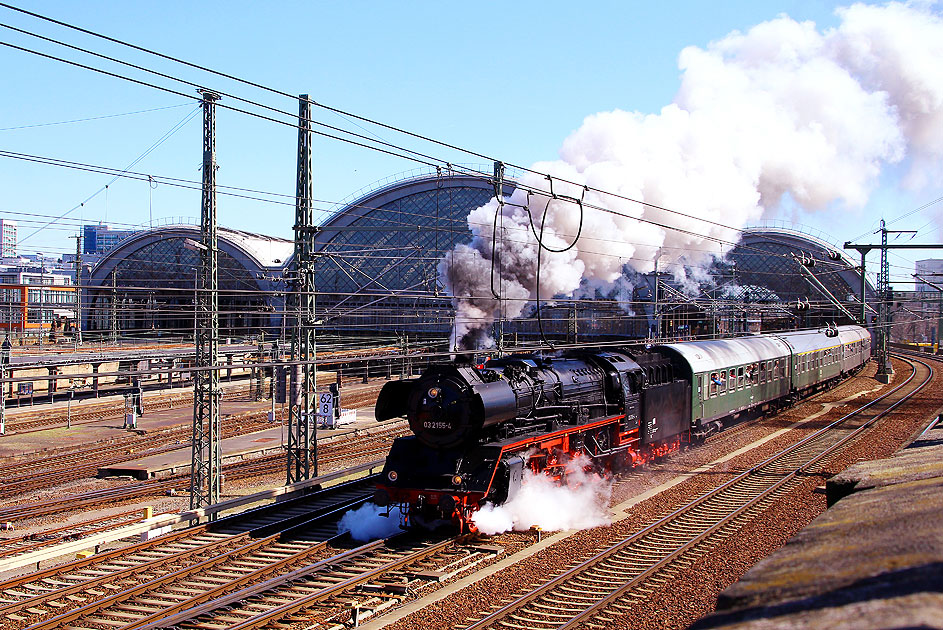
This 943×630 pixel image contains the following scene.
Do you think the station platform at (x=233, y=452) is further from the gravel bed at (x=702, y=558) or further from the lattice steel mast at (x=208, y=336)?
the gravel bed at (x=702, y=558)

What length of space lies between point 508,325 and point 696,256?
64.2ft

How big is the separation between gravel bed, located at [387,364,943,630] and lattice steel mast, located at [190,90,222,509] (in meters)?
6.45

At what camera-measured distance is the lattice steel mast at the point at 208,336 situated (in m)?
14.5

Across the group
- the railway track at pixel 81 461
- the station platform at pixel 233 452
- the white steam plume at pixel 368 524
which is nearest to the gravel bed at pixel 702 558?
the white steam plume at pixel 368 524

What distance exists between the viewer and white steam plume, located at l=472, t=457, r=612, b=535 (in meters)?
13.0

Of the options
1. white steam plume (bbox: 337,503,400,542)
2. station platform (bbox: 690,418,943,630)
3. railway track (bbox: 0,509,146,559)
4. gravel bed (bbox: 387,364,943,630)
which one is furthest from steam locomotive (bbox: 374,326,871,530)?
station platform (bbox: 690,418,943,630)

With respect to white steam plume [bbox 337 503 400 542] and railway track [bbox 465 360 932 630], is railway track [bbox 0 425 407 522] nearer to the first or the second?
white steam plume [bbox 337 503 400 542]

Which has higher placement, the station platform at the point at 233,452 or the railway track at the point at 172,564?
the railway track at the point at 172,564

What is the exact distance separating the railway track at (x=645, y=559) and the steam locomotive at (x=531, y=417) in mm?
2277

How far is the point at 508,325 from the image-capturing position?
1682 inches

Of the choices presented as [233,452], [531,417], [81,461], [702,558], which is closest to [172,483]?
[233,452]

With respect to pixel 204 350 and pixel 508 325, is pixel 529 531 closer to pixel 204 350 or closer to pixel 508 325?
pixel 204 350

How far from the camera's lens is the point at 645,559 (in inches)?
455

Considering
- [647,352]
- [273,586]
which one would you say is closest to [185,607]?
[273,586]
